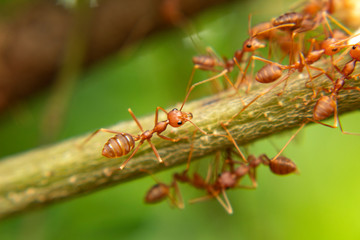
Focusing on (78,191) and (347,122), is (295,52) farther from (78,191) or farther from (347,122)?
(78,191)

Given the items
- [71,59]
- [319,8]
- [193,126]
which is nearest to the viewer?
[193,126]

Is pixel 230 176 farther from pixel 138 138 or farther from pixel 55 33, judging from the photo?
pixel 55 33

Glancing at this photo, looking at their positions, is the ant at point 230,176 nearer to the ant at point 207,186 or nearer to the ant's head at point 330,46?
the ant at point 207,186

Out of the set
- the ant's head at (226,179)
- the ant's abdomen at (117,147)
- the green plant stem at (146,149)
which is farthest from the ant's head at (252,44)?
the ant's abdomen at (117,147)

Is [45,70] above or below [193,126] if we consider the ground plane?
above

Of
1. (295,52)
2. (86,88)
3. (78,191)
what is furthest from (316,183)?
(86,88)

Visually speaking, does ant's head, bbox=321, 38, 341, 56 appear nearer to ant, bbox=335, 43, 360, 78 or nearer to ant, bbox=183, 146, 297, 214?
ant, bbox=335, 43, 360, 78

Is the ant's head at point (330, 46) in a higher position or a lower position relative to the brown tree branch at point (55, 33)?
lower
